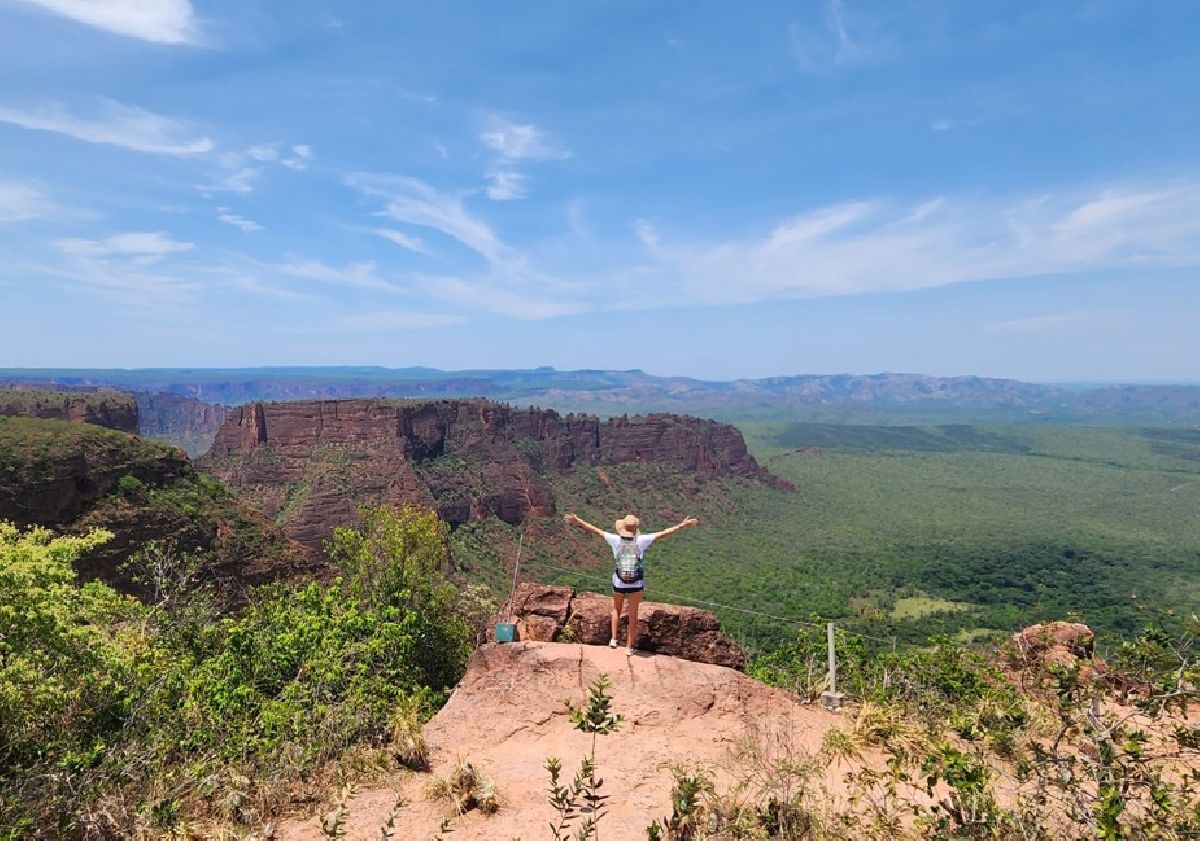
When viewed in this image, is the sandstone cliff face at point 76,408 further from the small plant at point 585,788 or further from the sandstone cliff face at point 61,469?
the small plant at point 585,788

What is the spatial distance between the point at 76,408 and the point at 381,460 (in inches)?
1392

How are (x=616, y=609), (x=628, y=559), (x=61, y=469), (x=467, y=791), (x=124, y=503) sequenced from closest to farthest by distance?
(x=467, y=791)
(x=628, y=559)
(x=616, y=609)
(x=61, y=469)
(x=124, y=503)

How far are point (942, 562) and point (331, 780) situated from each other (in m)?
86.1

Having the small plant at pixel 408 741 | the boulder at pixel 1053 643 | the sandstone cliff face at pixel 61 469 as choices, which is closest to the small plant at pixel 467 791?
the small plant at pixel 408 741

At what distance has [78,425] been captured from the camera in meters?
37.7

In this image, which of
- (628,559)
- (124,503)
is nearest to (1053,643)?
(628,559)

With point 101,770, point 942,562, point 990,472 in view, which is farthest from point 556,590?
point 990,472

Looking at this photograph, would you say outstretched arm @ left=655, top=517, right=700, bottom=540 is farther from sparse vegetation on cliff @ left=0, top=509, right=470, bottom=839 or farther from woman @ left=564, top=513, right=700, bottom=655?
sparse vegetation on cliff @ left=0, top=509, right=470, bottom=839

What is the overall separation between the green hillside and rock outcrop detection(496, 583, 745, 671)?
991 centimetres

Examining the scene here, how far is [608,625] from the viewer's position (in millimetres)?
12531

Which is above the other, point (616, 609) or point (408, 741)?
point (616, 609)

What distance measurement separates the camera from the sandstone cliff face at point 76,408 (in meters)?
70.4

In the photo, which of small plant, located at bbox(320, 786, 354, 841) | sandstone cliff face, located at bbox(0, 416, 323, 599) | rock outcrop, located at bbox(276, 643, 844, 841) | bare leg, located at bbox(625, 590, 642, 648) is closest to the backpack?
bare leg, located at bbox(625, 590, 642, 648)

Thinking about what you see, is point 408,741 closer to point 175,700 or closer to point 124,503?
point 175,700
